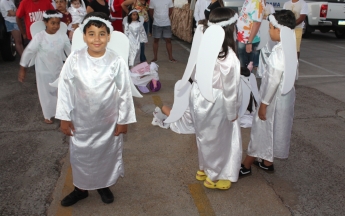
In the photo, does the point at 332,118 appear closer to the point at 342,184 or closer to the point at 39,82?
the point at 342,184

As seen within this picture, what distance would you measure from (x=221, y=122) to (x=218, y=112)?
0.09 m

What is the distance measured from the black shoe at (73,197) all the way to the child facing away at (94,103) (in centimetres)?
13

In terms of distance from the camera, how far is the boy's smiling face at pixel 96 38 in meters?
2.91

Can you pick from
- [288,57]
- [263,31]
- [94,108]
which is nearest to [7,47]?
[263,31]

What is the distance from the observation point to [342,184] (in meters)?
3.74

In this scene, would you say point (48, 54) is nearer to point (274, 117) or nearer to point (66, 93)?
point (66, 93)

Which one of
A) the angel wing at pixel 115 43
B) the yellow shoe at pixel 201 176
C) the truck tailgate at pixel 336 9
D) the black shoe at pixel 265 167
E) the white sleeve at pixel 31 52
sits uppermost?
the angel wing at pixel 115 43

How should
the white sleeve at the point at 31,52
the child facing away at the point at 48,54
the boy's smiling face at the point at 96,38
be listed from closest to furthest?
the boy's smiling face at the point at 96,38, the white sleeve at the point at 31,52, the child facing away at the point at 48,54

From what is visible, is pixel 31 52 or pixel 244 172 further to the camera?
pixel 31 52

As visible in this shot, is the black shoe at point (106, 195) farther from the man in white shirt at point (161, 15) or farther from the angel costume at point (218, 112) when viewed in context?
the man in white shirt at point (161, 15)

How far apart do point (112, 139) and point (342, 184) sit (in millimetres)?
2284

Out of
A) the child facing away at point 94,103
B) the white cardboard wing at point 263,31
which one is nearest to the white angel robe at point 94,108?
the child facing away at point 94,103

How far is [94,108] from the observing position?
301 cm

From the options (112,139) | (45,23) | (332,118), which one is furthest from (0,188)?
(332,118)
